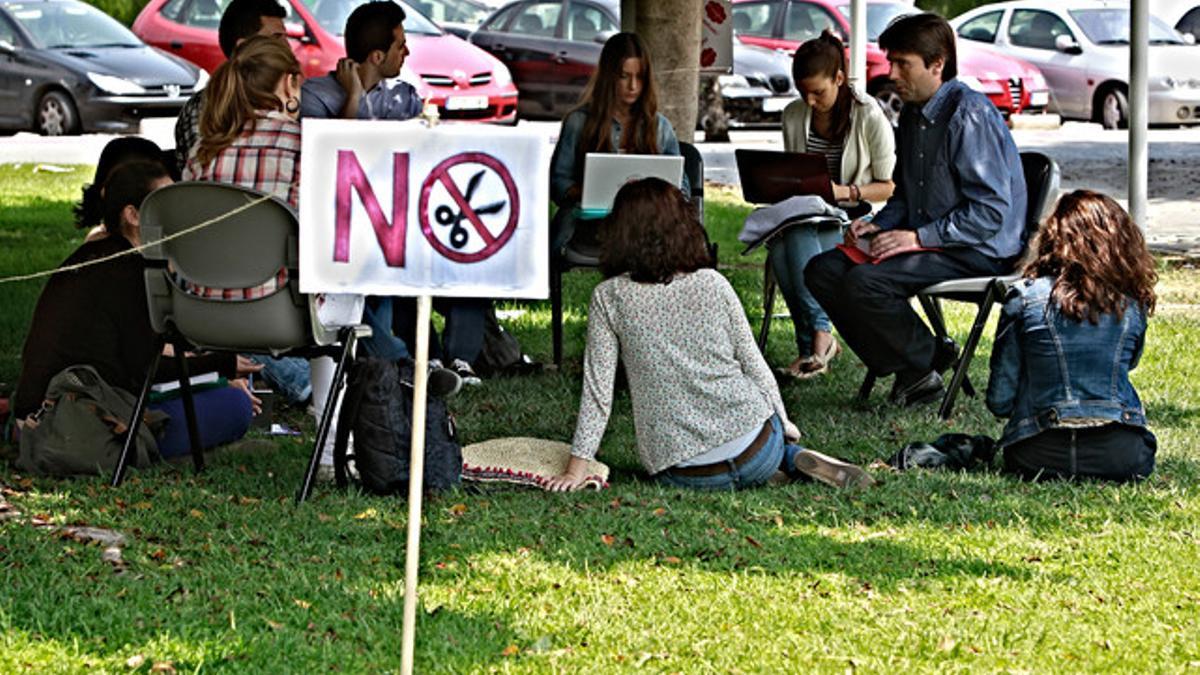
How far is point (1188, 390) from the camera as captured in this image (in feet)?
29.8

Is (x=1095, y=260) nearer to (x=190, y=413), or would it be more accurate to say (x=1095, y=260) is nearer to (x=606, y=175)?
(x=606, y=175)

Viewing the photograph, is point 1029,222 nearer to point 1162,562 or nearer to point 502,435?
point 502,435

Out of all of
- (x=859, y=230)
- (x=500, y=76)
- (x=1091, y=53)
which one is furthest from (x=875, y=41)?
(x=859, y=230)

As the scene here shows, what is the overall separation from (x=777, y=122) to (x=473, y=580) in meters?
17.8

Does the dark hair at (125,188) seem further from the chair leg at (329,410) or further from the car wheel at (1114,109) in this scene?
the car wheel at (1114,109)

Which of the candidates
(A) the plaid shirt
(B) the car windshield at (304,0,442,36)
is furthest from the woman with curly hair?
(B) the car windshield at (304,0,442,36)

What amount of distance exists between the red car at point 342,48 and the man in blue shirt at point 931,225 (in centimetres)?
1215

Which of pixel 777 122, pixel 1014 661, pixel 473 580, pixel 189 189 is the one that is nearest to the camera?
pixel 1014 661

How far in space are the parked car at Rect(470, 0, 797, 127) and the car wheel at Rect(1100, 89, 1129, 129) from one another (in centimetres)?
367

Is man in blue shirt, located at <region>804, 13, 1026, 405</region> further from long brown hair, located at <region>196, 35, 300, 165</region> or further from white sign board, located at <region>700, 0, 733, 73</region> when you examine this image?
white sign board, located at <region>700, 0, 733, 73</region>

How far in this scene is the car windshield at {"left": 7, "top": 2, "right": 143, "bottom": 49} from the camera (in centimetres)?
2116

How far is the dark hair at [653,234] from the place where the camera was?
697cm

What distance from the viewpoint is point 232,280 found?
698 centimetres

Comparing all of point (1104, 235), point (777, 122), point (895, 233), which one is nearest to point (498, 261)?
point (1104, 235)
